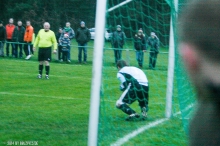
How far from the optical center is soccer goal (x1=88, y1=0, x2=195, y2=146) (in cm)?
483

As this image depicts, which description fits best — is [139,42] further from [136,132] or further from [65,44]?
[65,44]

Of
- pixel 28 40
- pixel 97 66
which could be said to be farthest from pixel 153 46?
pixel 28 40

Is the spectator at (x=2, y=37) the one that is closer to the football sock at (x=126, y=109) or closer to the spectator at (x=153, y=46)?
the spectator at (x=153, y=46)

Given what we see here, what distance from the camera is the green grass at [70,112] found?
267 inches

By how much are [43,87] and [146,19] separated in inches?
257

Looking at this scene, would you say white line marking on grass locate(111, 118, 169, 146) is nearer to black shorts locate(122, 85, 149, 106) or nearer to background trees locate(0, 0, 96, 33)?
black shorts locate(122, 85, 149, 106)

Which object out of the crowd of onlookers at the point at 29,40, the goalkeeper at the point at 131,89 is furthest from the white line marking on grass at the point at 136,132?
the crowd of onlookers at the point at 29,40

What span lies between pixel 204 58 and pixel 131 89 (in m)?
7.26

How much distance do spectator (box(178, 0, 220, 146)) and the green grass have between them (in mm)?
3961

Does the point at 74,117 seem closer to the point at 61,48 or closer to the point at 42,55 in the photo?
the point at 42,55

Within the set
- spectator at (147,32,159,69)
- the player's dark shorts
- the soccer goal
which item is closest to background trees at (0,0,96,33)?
the player's dark shorts

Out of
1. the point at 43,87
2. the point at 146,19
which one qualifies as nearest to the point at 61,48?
the point at 43,87

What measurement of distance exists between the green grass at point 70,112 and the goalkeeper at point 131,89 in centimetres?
17

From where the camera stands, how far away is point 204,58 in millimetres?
1366
